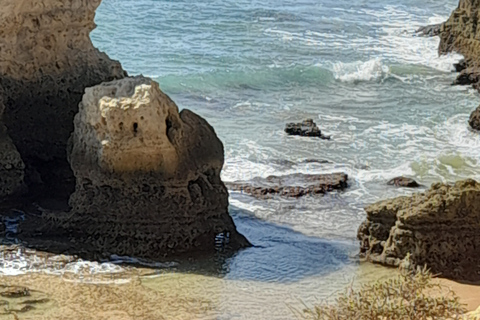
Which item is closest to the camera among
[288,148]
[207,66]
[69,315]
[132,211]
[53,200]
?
[69,315]

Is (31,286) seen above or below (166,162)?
below

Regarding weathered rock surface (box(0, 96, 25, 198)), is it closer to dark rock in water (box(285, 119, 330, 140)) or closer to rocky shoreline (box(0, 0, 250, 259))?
rocky shoreline (box(0, 0, 250, 259))

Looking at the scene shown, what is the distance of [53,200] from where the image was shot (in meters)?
11.1

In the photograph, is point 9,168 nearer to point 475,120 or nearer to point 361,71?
point 475,120

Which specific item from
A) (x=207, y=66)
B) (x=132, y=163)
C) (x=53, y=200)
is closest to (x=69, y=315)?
(x=132, y=163)

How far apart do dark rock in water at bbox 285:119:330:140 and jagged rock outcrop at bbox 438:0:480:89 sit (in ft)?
17.1

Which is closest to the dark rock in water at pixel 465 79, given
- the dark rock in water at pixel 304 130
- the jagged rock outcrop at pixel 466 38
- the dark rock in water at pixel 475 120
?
the jagged rock outcrop at pixel 466 38

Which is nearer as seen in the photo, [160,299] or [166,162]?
[160,299]

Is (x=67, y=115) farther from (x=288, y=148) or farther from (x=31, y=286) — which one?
(x=288, y=148)

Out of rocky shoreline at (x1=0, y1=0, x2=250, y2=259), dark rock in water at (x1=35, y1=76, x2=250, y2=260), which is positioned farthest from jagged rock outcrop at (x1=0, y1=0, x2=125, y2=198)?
dark rock in water at (x1=35, y1=76, x2=250, y2=260)

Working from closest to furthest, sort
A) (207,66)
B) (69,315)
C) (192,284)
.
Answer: (69,315) → (192,284) → (207,66)

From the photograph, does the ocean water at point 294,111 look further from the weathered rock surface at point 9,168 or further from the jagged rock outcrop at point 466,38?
the weathered rock surface at point 9,168

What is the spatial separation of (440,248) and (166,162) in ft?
8.99

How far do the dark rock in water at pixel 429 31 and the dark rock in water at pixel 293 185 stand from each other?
48.2 feet
